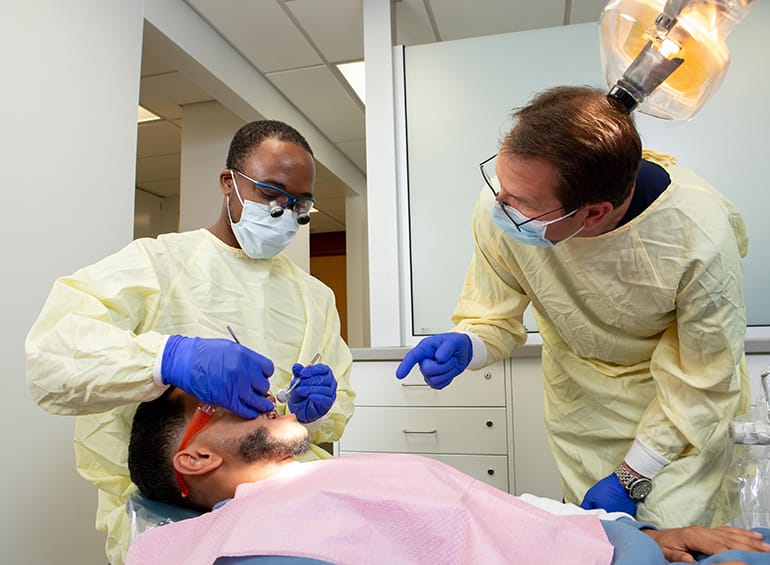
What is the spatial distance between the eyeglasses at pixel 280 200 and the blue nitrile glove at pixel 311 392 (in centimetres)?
34

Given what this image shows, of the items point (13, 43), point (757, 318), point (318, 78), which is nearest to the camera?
point (13, 43)

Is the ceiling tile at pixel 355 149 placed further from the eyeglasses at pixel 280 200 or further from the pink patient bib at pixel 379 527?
the pink patient bib at pixel 379 527

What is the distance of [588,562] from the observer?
678 mm

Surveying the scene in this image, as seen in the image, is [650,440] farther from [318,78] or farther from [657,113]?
[318,78]

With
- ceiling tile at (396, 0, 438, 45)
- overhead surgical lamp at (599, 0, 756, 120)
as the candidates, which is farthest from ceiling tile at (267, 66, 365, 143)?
overhead surgical lamp at (599, 0, 756, 120)

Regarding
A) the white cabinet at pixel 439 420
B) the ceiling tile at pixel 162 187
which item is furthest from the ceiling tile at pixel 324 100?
the white cabinet at pixel 439 420

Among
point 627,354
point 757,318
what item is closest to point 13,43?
point 627,354

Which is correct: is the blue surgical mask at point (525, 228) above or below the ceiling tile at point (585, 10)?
below

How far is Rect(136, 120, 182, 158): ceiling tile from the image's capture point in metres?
3.85

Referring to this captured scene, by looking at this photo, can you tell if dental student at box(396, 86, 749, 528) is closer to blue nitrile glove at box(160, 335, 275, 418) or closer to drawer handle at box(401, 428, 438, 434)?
blue nitrile glove at box(160, 335, 275, 418)

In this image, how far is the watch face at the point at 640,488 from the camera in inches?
42.3

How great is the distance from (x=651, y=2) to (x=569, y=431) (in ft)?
2.97

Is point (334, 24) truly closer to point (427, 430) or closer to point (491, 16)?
point (491, 16)

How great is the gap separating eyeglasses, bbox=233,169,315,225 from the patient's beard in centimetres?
49
